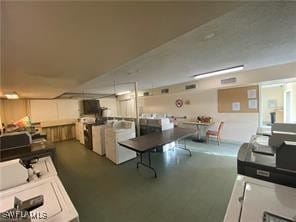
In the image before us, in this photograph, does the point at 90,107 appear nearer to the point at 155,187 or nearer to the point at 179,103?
the point at 179,103

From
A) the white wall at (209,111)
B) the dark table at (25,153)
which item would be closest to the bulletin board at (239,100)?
the white wall at (209,111)

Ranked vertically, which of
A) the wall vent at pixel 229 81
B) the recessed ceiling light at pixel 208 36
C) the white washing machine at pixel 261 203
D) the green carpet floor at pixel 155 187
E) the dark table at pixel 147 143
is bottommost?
the green carpet floor at pixel 155 187

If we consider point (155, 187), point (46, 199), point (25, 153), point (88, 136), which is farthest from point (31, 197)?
point (88, 136)

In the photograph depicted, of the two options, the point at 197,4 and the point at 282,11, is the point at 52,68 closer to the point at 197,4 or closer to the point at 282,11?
the point at 197,4

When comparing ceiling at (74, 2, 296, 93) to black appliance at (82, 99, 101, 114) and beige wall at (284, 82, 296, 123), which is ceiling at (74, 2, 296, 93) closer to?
beige wall at (284, 82, 296, 123)

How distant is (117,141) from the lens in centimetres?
407

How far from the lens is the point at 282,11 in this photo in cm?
159

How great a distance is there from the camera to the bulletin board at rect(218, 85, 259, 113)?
16.4 ft

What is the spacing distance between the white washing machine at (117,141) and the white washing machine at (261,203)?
11.1ft

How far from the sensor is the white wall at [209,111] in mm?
5180

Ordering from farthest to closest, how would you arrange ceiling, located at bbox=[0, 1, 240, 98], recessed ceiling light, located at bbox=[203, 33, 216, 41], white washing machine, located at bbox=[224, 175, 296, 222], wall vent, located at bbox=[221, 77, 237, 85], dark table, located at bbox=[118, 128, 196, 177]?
wall vent, located at bbox=[221, 77, 237, 85] → dark table, located at bbox=[118, 128, 196, 177] → recessed ceiling light, located at bbox=[203, 33, 216, 41] → ceiling, located at bbox=[0, 1, 240, 98] → white washing machine, located at bbox=[224, 175, 296, 222]

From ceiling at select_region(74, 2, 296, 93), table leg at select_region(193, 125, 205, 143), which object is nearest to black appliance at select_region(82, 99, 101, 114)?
table leg at select_region(193, 125, 205, 143)

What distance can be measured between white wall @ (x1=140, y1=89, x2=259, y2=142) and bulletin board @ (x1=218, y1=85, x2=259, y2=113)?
0.52 ft

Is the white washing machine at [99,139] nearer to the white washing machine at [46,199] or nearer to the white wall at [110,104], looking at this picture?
the white washing machine at [46,199]
